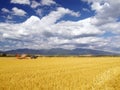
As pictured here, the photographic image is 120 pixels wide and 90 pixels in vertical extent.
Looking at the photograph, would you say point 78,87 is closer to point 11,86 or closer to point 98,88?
point 98,88

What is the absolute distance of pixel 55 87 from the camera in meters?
17.0

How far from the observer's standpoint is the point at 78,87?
55.8ft

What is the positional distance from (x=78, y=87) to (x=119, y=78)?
4159 millimetres

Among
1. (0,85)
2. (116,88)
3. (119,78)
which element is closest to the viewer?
(116,88)

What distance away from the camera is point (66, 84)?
1812 centimetres

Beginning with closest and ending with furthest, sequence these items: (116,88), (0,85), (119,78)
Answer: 1. (116,88)
2. (0,85)
3. (119,78)

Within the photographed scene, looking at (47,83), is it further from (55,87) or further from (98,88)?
(98,88)

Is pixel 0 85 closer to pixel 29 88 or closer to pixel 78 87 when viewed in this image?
pixel 29 88

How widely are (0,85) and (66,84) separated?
5156 millimetres

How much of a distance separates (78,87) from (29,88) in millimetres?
3634

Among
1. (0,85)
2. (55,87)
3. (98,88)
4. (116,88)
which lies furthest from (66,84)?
(0,85)

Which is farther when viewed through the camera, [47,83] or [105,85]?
[47,83]

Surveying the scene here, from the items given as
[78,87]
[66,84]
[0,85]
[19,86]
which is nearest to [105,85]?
[78,87]

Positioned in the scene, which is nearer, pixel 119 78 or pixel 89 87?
pixel 89 87
